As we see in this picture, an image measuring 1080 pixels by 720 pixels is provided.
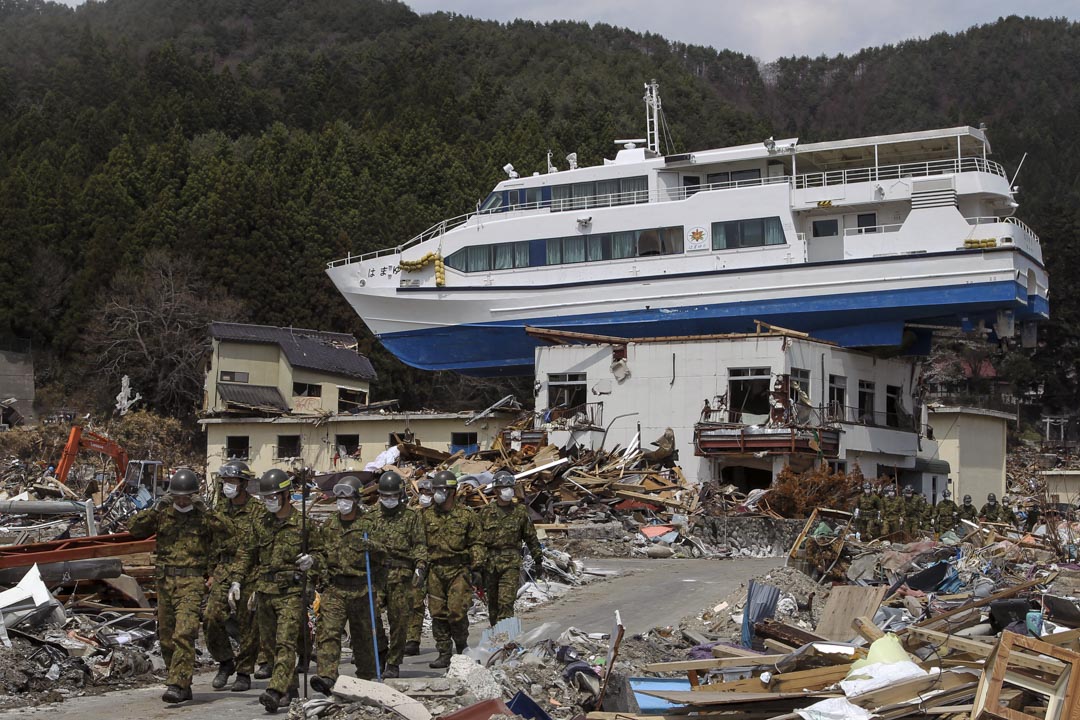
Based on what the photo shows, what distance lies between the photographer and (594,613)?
49.7 feet

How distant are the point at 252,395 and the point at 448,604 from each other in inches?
1351

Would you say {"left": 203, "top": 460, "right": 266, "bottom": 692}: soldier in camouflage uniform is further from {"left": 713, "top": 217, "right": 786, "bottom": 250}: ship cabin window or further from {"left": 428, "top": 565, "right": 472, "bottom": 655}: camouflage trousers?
{"left": 713, "top": 217, "right": 786, "bottom": 250}: ship cabin window

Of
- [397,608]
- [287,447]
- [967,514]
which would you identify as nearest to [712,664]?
[397,608]

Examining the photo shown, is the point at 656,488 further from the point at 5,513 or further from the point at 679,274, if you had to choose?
the point at 5,513

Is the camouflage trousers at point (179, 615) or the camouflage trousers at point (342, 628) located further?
the camouflage trousers at point (342, 628)

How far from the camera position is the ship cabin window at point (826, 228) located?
1464 inches

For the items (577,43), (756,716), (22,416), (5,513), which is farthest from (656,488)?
(577,43)

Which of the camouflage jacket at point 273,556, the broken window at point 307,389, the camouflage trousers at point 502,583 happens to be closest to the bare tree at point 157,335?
the broken window at point 307,389

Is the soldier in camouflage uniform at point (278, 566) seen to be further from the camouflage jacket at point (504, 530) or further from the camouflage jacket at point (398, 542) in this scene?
the camouflage jacket at point (504, 530)

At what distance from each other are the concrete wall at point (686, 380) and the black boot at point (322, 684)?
22043mm

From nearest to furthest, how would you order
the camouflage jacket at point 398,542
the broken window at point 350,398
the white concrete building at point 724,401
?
the camouflage jacket at point 398,542, the white concrete building at point 724,401, the broken window at point 350,398

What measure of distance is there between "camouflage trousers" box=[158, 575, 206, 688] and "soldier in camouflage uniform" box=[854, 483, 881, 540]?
16.1 meters

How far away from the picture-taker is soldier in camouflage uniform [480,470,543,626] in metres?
12.4

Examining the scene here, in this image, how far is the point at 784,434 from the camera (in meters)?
30.6
